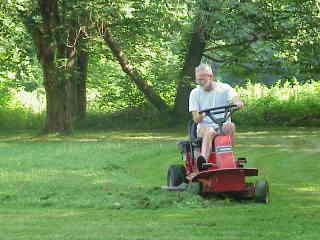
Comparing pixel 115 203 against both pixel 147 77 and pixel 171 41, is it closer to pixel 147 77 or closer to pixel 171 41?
pixel 171 41

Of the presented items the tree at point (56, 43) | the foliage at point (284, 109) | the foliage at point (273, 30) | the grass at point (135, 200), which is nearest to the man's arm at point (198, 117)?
the grass at point (135, 200)

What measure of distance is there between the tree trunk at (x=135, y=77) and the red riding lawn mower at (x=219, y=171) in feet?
62.3

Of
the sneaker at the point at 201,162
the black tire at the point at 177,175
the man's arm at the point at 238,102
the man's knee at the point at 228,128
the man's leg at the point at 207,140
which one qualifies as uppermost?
the man's arm at the point at 238,102

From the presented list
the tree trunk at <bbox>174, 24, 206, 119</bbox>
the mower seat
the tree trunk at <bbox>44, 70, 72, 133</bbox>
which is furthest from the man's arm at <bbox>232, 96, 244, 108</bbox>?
the tree trunk at <bbox>174, 24, 206, 119</bbox>

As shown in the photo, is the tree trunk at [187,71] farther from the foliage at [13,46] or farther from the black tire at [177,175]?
the black tire at [177,175]

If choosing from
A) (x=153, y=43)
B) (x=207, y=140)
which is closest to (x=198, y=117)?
(x=207, y=140)

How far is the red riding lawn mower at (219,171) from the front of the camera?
1048 cm

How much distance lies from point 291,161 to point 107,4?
35.7 feet

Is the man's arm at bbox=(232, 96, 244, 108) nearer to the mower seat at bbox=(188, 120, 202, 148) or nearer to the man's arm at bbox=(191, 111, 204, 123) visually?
the man's arm at bbox=(191, 111, 204, 123)

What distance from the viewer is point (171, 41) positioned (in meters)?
32.1

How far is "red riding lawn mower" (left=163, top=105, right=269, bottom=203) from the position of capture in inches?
412

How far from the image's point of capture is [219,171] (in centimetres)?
1045

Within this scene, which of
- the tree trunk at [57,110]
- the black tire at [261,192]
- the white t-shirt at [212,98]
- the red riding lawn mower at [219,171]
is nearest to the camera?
the black tire at [261,192]

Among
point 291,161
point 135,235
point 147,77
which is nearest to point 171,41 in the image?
point 147,77
